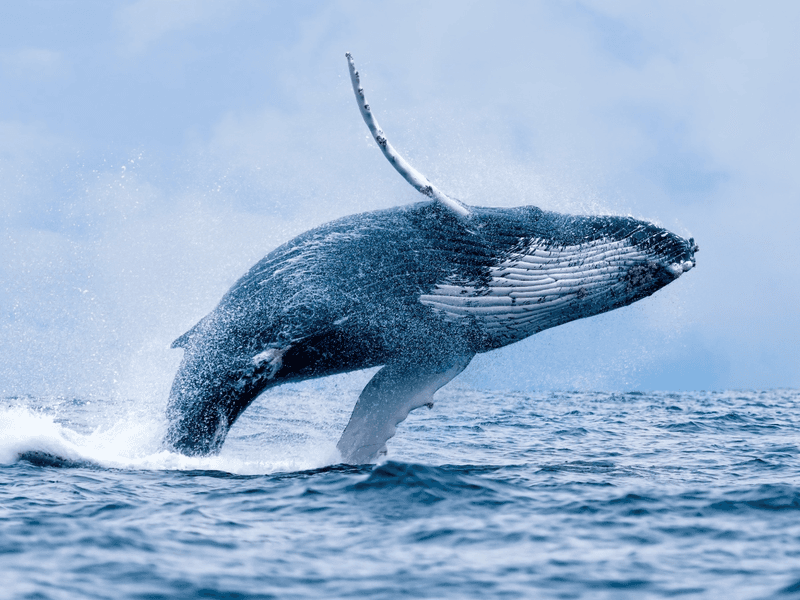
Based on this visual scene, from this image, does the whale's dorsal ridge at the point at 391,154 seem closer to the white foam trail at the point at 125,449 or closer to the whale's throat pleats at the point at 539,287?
the whale's throat pleats at the point at 539,287

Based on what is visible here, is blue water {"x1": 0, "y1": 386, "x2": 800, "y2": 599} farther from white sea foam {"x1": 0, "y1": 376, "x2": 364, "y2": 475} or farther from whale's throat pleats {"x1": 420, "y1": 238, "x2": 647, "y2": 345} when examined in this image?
whale's throat pleats {"x1": 420, "y1": 238, "x2": 647, "y2": 345}

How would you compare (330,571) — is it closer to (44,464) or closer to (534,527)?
(534,527)

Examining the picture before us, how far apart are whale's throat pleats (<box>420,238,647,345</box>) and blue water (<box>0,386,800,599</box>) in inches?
52.8

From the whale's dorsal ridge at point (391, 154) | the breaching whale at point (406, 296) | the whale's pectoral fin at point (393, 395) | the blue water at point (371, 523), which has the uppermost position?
the whale's dorsal ridge at point (391, 154)

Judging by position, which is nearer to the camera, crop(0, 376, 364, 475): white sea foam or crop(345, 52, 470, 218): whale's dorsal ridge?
crop(345, 52, 470, 218): whale's dorsal ridge

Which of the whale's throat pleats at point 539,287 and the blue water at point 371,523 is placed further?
the whale's throat pleats at point 539,287

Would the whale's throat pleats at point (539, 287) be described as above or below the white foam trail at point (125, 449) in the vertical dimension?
above

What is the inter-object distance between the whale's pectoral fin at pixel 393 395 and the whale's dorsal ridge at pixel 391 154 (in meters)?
1.99

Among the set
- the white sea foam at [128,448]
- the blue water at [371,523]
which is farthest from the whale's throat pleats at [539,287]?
the white sea foam at [128,448]

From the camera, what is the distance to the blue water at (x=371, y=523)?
225 inches

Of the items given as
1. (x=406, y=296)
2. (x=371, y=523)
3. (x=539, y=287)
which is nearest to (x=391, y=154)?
(x=406, y=296)

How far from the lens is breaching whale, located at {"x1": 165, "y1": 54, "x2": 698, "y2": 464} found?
9211mm

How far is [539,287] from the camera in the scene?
9531mm

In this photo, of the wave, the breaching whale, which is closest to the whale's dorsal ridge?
the breaching whale
